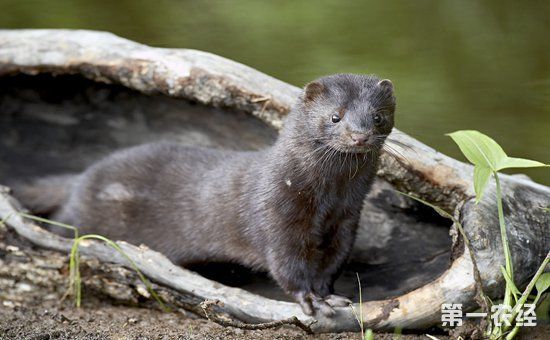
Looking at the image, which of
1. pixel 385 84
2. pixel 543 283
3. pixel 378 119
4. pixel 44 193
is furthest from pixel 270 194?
pixel 44 193

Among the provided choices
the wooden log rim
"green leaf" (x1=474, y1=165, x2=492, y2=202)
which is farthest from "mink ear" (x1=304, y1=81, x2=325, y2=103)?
"green leaf" (x1=474, y1=165, x2=492, y2=202)

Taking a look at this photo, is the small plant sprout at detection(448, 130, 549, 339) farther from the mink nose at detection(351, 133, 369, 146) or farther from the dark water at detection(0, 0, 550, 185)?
the dark water at detection(0, 0, 550, 185)

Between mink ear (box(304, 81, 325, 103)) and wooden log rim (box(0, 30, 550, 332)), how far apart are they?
0.62 meters

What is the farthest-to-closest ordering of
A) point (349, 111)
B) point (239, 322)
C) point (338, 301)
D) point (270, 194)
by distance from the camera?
1. point (270, 194)
2. point (338, 301)
3. point (239, 322)
4. point (349, 111)

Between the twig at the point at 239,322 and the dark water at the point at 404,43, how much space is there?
3.45 metres

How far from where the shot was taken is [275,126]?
5414 mm

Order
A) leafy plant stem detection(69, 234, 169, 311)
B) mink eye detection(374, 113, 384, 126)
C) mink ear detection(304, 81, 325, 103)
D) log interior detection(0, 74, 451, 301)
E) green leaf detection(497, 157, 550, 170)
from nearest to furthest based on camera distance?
green leaf detection(497, 157, 550, 170)
mink eye detection(374, 113, 384, 126)
mink ear detection(304, 81, 325, 103)
leafy plant stem detection(69, 234, 169, 311)
log interior detection(0, 74, 451, 301)

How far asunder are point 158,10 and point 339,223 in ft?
15.3

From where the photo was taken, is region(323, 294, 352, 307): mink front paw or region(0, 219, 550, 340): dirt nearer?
region(0, 219, 550, 340): dirt

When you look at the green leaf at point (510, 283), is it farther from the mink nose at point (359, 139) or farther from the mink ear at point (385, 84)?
the mink ear at point (385, 84)

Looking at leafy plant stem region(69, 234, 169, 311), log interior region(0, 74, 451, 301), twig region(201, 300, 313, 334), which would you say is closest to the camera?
twig region(201, 300, 313, 334)

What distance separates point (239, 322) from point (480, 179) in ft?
4.59

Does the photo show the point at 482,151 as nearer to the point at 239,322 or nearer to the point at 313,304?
the point at 313,304

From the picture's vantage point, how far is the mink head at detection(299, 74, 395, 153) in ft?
14.5
